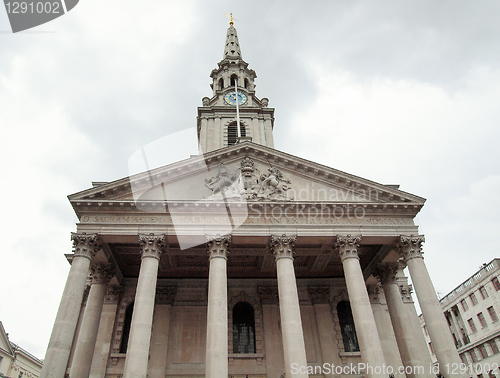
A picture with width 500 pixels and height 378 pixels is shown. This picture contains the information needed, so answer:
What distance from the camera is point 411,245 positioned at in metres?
19.5

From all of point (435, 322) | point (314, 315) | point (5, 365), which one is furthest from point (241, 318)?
point (5, 365)

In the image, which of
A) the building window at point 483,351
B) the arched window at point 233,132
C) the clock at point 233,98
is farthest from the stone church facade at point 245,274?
the building window at point 483,351

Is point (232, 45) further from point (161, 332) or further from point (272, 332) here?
point (161, 332)

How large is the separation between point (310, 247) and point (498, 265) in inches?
1043

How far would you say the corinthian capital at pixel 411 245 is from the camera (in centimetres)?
1933

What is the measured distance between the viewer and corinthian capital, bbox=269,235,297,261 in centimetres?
1886

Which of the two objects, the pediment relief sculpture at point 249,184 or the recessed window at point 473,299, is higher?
the recessed window at point 473,299

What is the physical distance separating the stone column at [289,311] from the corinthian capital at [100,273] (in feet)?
30.9

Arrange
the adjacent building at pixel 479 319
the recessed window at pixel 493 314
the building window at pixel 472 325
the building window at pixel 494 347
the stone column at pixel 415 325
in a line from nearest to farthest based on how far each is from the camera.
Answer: the stone column at pixel 415 325
the building window at pixel 494 347
the adjacent building at pixel 479 319
the recessed window at pixel 493 314
the building window at pixel 472 325

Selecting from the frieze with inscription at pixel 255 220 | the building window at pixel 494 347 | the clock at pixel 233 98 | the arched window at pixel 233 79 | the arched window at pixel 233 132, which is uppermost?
the arched window at pixel 233 79

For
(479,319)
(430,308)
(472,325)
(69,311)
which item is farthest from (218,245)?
(472,325)

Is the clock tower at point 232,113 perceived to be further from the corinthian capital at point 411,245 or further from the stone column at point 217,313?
the corinthian capital at point 411,245

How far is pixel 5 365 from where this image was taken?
1549 inches

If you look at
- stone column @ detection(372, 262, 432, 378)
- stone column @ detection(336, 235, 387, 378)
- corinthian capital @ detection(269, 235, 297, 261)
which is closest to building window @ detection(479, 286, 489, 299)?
stone column @ detection(372, 262, 432, 378)
